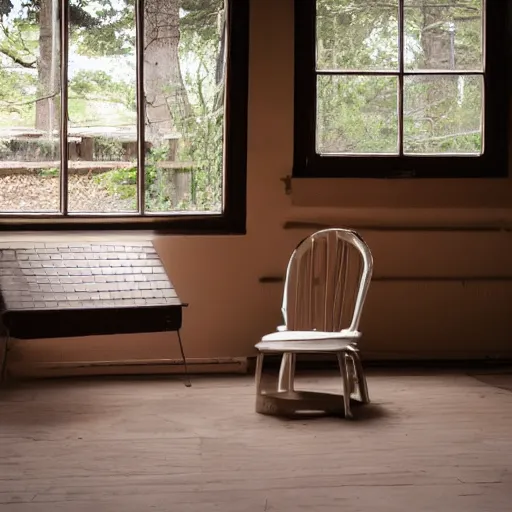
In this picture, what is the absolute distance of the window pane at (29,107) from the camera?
16.7ft

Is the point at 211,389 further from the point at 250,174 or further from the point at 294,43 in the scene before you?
the point at 294,43

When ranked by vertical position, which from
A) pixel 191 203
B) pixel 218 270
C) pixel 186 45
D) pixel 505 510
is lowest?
pixel 505 510

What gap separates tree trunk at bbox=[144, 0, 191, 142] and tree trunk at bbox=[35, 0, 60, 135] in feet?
1.49

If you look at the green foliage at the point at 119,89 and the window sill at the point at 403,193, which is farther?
the window sill at the point at 403,193

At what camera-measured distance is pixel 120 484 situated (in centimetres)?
320

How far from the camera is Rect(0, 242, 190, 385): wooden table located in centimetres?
455

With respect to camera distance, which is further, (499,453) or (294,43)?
(294,43)

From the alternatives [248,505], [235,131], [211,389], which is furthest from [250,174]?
[248,505]

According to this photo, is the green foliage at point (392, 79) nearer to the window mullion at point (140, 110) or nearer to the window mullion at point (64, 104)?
the window mullion at point (140, 110)

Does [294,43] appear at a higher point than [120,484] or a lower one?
higher

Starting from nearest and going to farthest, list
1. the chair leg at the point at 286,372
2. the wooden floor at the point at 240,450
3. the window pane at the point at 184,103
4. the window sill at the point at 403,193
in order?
the wooden floor at the point at 240,450 → the chair leg at the point at 286,372 → the window pane at the point at 184,103 → the window sill at the point at 403,193

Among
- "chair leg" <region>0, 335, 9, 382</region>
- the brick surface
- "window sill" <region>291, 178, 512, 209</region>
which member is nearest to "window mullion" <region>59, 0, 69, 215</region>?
the brick surface

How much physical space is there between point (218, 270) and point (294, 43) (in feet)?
4.08

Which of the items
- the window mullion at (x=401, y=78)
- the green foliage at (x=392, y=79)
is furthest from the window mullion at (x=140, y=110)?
the window mullion at (x=401, y=78)
